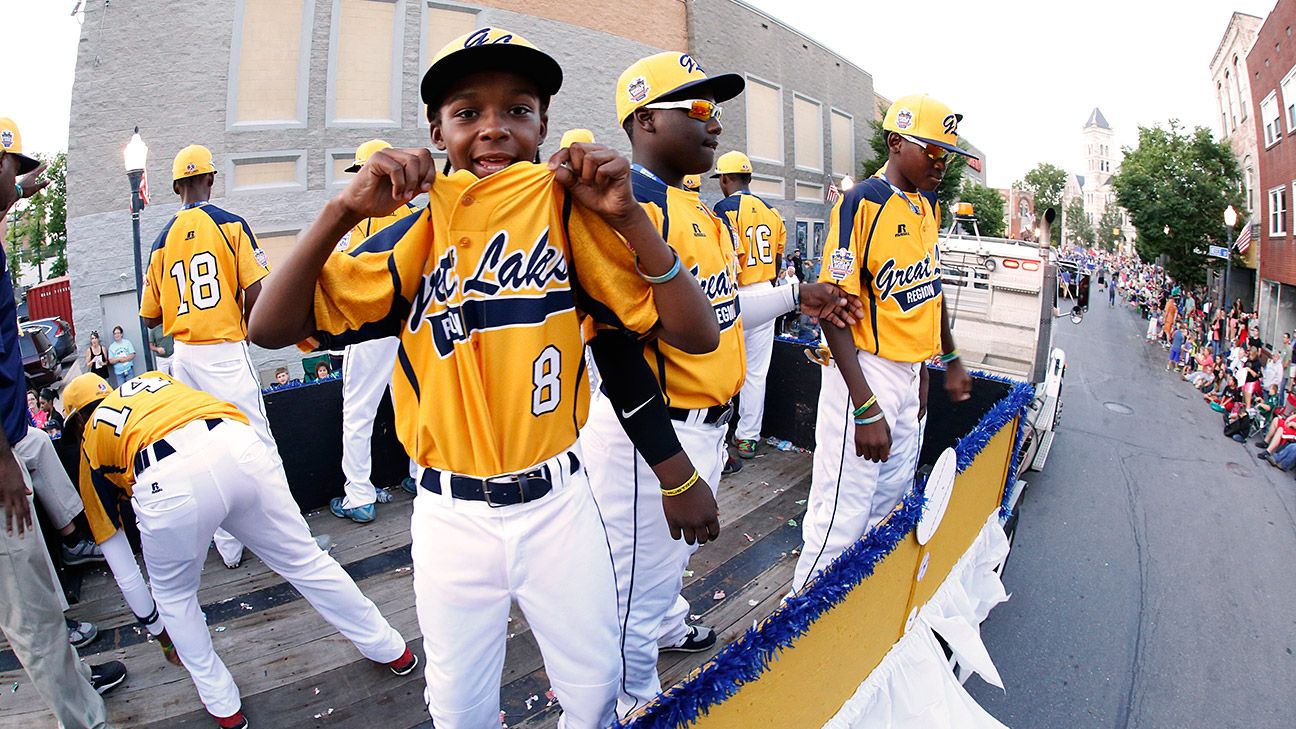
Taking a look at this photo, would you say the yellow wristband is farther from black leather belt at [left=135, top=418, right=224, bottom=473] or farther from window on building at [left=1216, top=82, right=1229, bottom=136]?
window on building at [left=1216, top=82, right=1229, bottom=136]

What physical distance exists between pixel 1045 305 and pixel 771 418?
137 inches

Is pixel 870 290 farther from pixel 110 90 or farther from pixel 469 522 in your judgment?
pixel 110 90

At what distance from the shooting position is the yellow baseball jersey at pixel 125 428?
2.84 metres

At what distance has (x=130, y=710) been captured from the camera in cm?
305

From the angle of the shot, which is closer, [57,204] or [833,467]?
[833,467]

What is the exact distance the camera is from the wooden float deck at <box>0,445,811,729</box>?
9.87 ft

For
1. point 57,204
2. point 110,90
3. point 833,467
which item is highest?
point 57,204

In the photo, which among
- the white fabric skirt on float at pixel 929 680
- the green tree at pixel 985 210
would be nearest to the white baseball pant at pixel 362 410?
the white fabric skirt on float at pixel 929 680

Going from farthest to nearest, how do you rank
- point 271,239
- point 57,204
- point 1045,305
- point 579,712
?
point 57,204, point 271,239, point 1045,305, point 579,712

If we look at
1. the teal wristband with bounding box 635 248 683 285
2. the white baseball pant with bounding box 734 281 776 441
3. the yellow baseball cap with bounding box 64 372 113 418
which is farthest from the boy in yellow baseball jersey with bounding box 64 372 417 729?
the white baseball pant with bounding box 734 281 776 441

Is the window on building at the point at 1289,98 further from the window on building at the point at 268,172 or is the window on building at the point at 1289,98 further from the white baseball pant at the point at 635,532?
the window on building at the point at 268,172

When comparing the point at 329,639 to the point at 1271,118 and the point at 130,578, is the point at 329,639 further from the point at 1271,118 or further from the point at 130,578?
the point at 1271,118

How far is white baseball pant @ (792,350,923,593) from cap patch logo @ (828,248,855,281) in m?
0.48

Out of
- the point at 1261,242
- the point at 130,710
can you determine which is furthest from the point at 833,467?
the point at 1261,242
